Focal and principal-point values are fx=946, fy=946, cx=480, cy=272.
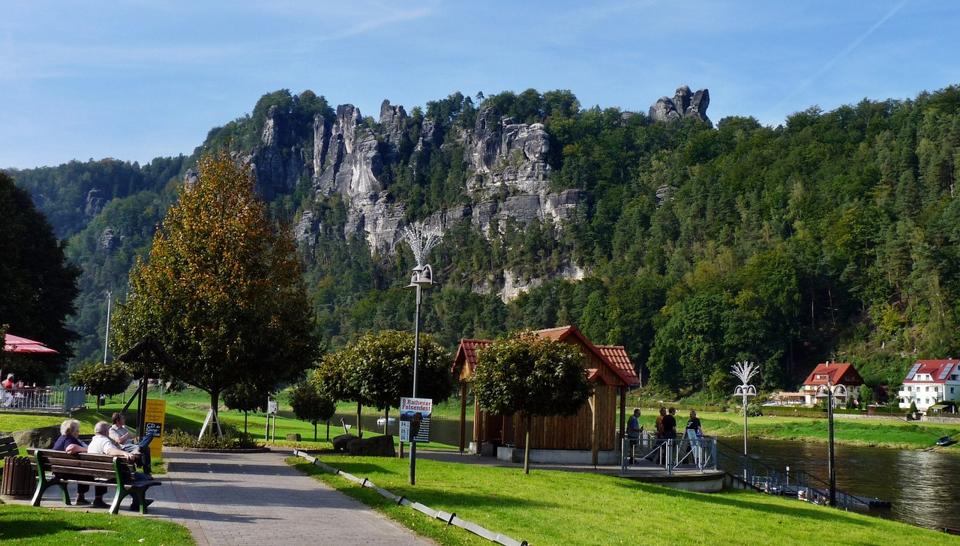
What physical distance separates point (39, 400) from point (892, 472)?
133ft

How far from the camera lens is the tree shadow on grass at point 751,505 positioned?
949 inches

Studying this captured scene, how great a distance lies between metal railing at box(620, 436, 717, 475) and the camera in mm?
29672

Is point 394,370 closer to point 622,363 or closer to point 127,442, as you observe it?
point 622,363

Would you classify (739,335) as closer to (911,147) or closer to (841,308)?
(841,308)

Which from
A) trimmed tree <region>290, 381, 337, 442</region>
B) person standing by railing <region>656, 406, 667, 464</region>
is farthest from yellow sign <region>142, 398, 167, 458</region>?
trimmed tree <region>290, 381, 337, 442</region>

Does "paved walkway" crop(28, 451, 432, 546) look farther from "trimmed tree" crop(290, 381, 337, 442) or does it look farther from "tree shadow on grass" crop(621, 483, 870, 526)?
"trimmed tree" crop(290, 381, 337, 442)

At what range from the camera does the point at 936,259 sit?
116438 mm

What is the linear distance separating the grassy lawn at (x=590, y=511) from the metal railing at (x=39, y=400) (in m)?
13.0

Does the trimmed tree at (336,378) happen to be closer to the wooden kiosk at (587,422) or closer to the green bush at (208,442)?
the wooden kiosk at (587,422)

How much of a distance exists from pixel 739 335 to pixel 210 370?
325 ft

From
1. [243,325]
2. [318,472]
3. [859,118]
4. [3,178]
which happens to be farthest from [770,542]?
[859,118]

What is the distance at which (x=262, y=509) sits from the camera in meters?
16.0

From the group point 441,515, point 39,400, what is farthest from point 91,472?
point 39,400

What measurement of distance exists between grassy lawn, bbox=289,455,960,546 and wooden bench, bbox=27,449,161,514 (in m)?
4.19
